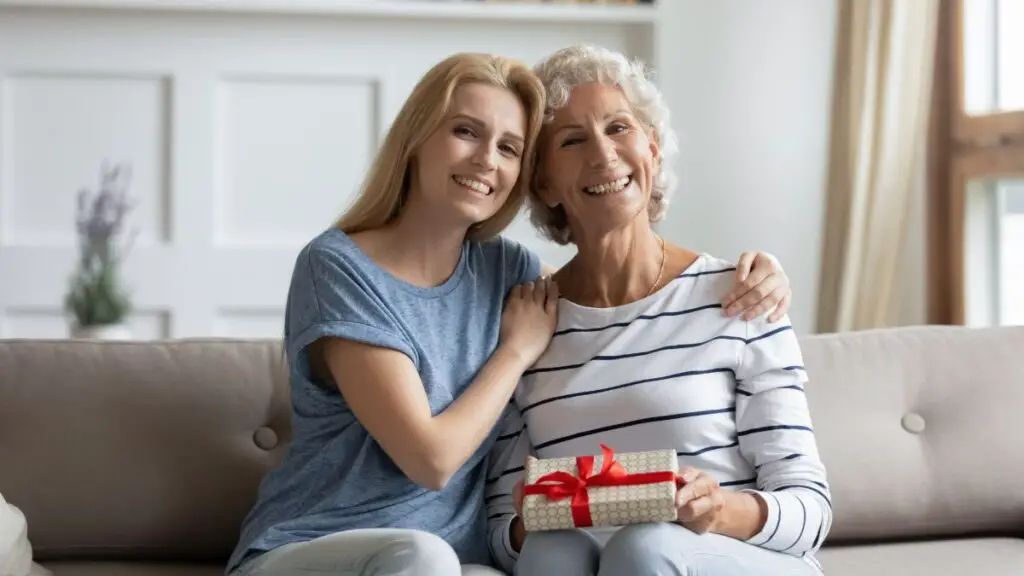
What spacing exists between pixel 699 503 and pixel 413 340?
458 millimetres

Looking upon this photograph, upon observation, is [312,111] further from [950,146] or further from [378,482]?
[378,482]

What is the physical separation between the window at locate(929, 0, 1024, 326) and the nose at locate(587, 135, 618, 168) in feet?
5.89

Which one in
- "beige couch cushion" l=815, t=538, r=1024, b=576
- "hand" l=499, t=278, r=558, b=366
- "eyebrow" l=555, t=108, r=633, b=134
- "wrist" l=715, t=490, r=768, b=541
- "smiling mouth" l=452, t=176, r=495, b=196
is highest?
"eyebrow" l=555, t=108, r=633, b=134

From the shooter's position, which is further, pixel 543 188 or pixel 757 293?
pixel 543 188

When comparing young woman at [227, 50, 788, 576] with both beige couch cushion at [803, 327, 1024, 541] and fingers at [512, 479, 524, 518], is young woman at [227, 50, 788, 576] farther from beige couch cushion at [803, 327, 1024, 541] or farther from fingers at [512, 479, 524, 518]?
beige couch cushion at [803, 327, 1024, 541]

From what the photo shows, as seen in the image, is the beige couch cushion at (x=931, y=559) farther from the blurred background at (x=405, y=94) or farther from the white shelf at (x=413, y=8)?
the white shelf at (x=413, y=8)

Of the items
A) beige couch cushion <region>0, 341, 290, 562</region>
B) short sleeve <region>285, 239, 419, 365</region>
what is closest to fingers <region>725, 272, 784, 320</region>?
short sleeve <region>285, 239, 419, 365</region>

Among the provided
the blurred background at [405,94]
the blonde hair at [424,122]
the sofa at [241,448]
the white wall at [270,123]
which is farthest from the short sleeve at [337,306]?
the white wall at [270,123]

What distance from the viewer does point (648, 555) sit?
1459 millimetres

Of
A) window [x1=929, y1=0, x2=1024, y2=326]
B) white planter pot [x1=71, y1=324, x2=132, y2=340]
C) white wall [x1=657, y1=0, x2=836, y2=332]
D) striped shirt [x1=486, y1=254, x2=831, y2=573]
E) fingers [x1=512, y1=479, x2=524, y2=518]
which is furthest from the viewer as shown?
white wall [x1=657, y1=0, x2=836, y2=332]

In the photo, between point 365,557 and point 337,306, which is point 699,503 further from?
point 337,306

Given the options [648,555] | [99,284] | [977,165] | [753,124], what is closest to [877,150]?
Answer: [977,165]

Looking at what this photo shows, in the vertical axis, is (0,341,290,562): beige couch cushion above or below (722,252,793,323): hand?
below

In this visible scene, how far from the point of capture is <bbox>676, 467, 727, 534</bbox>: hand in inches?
59.6
